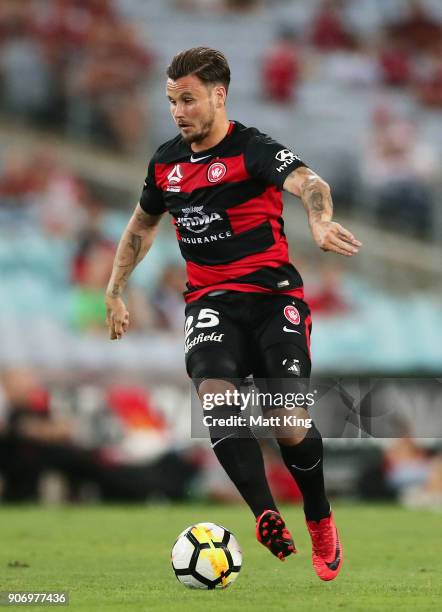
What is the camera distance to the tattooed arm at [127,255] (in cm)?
720

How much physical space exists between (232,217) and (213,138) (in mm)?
422

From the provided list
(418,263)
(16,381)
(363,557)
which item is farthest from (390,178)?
(363,557)

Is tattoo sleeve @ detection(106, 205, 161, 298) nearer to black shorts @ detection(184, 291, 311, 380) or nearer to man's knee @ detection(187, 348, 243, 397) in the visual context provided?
black shorts @ detection(184, 291, 311, 380)

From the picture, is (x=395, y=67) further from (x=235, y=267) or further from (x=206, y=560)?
(x=206, y=560)

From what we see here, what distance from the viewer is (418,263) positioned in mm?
17141

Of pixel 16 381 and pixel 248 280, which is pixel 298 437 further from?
pixel 16 381

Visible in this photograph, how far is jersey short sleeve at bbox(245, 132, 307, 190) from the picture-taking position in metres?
6.36

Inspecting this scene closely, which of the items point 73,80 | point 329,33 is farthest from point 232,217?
point 329,33

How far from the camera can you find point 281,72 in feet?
65.7

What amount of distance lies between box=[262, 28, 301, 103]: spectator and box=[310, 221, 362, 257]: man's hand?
45.9ft

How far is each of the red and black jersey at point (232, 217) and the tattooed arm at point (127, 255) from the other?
1.65ft

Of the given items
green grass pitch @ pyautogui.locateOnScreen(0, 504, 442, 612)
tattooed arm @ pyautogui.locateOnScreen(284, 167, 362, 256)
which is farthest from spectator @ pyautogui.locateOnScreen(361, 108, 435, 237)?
tattooed arm @ pyautogui.locateOnScreen(284, 167, 362, 256)

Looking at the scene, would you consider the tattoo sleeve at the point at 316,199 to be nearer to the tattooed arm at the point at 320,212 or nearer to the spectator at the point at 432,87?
the tattooed arm at the point at 320,212

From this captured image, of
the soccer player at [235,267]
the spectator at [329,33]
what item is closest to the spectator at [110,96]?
the spectator at [329,33]
